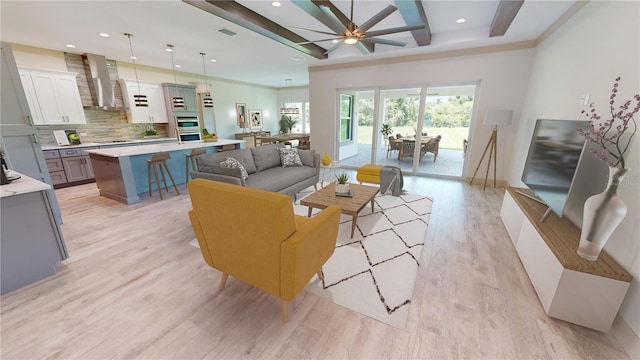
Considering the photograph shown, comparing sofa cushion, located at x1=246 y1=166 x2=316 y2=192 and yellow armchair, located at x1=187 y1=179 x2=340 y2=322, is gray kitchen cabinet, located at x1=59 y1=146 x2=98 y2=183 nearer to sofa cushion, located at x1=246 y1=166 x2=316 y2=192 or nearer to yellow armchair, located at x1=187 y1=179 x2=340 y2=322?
sofa cushion, located at x1=246 y1=166 x2=316 y2=192

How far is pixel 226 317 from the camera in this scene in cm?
171

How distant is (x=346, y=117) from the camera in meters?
6.92

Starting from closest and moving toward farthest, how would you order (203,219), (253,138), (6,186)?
(203,219) → (6,186) → (253,138)

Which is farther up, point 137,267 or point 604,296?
point 604,296

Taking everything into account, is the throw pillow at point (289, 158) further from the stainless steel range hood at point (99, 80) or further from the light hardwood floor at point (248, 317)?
the stainless steel range hood at point (99, 80)

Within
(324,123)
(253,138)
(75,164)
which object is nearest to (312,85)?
(324,123)

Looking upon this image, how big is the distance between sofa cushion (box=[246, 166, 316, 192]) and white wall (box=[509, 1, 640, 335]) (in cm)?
340

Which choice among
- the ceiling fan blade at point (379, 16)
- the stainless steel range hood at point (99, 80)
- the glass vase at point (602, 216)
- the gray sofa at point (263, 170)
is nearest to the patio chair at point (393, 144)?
the gray sofa at point (263, 170)

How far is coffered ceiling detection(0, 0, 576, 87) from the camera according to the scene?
2988 millimetres

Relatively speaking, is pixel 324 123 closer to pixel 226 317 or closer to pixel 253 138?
pixel 253 138

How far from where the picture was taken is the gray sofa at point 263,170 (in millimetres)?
3176

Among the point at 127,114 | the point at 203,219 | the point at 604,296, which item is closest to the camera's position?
the point at 604,296

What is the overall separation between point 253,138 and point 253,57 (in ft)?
13.9

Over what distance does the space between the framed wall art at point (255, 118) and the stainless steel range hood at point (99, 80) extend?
4.71 m
